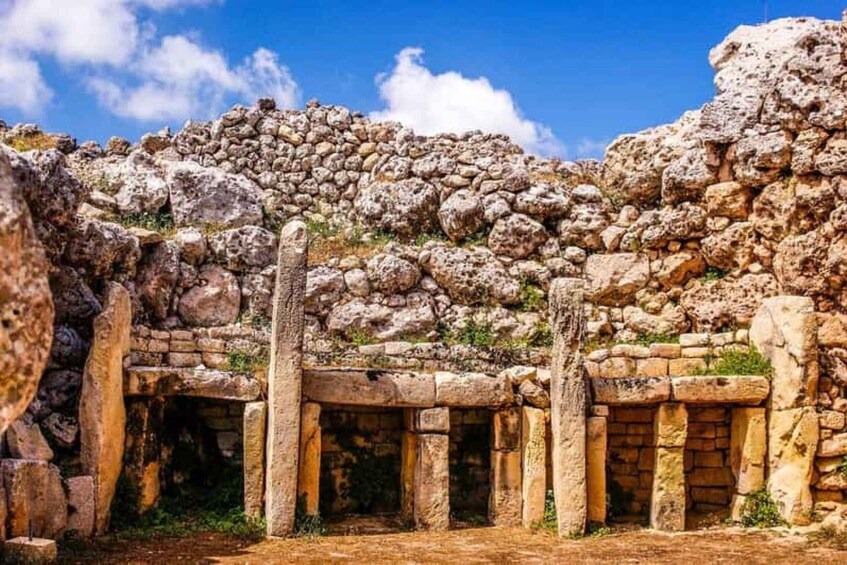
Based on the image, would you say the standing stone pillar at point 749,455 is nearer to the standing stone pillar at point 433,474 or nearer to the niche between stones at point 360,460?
the standing stone pillar at point 433,474

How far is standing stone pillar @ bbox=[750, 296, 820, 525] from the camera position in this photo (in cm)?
1292

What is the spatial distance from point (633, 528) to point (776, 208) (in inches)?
265

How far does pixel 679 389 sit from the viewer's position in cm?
1301

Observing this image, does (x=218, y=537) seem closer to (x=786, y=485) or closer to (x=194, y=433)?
(x=194, y=433)

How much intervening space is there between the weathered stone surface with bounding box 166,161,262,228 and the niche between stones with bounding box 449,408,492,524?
21.3ft

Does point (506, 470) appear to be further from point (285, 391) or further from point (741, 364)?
point (741, 364)

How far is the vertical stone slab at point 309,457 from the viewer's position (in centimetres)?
1246

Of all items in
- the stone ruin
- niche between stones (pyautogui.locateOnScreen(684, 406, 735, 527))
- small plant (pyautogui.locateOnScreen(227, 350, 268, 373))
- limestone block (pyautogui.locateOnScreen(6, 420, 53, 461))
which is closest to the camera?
limestone block (pyautogui.locateOnScreen(6, 420, 53, 461))

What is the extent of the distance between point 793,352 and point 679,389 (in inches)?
74.9

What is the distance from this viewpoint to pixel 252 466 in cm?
1233

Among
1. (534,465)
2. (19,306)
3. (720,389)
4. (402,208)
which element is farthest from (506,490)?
(19,306)

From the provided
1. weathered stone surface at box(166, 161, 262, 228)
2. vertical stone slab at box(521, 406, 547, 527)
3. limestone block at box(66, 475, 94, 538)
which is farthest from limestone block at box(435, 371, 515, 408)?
weathered stone surface at box(166, 161, 262, 228)

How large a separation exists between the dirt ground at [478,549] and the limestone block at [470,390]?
1.86m

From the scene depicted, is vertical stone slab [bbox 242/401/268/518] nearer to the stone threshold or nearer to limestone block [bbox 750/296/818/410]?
the stone threshold
